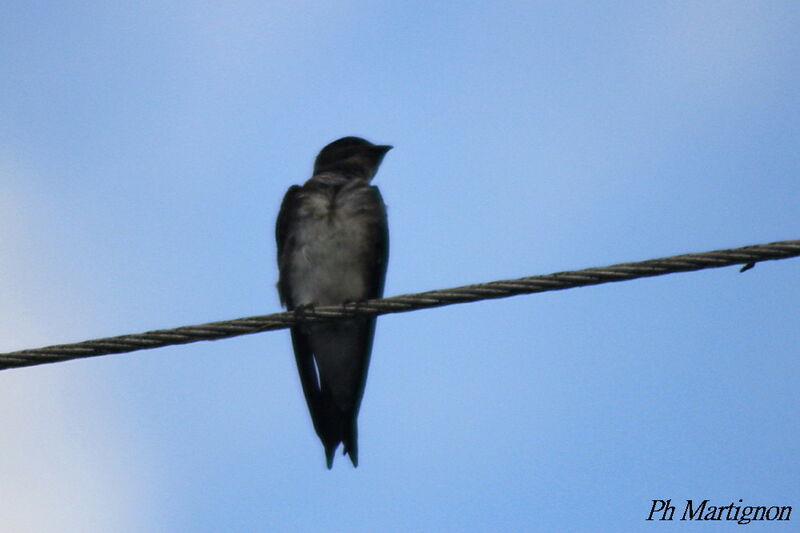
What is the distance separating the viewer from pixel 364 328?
662 centimetres

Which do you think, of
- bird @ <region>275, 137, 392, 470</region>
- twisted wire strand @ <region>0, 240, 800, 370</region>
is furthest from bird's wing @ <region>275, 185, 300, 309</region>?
twisted wire strand @ <region>0, 240, 800, 370</region>

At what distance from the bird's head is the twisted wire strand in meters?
3.24

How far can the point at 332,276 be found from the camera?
6352 millimetres

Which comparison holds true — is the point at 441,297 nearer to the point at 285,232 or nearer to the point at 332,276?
the point at 332,276

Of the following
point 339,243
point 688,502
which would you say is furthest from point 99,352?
point 688,502

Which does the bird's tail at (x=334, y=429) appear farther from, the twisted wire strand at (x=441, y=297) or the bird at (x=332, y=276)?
the twisted wire strand at (x=441, y=297)

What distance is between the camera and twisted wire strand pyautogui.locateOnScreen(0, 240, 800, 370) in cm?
351

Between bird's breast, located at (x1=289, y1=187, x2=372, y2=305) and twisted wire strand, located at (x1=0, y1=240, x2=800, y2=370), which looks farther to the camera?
bird's breast, located at (x1=289, y1=187, x2=372, y2=305)

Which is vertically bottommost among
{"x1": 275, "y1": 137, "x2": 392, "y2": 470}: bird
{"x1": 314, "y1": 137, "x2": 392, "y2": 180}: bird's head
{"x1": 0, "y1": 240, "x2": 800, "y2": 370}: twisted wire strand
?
{"x1": 0, "y1": 240, "x2": 800, "y2": 370}: twisted wire strand

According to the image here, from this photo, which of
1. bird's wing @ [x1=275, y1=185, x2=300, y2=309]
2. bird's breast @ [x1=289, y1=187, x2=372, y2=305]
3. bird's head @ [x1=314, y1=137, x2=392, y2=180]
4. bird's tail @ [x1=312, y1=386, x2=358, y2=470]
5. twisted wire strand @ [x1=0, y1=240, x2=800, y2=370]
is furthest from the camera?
bird's head @ [x1=314, y1=137, x2=392, y2=180]

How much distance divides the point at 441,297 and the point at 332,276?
2601mm

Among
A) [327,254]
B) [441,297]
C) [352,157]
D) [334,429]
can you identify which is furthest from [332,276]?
[441,297]

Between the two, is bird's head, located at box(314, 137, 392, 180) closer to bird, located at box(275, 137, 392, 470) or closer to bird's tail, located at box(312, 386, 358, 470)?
bird, located at box(275, 137, 392, 470)

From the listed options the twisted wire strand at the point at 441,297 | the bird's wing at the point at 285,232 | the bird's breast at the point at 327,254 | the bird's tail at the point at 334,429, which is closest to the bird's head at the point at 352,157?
the bird's wing at the point at 285,232
